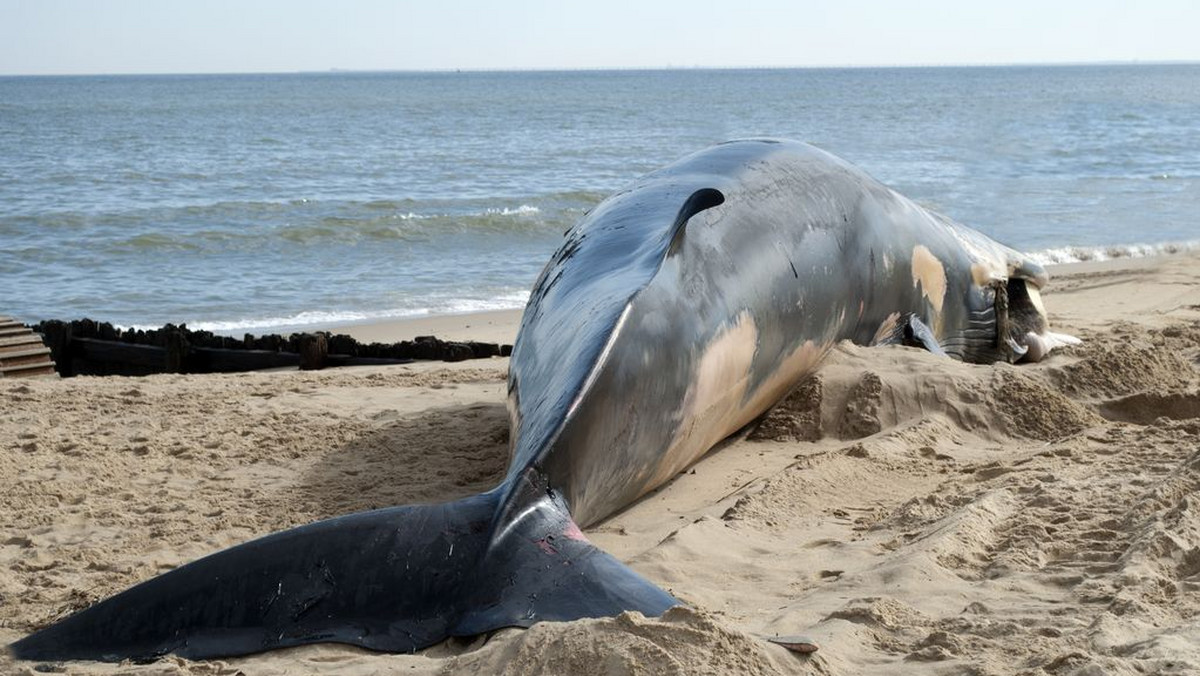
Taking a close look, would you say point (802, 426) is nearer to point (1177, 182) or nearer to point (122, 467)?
point (122, 467)

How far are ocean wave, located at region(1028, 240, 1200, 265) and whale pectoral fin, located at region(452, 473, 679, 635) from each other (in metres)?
15.8

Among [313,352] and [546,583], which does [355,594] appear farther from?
[313,352]

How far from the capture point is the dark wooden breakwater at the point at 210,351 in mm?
10195

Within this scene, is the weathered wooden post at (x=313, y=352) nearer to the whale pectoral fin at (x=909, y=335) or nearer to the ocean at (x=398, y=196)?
the ocean at (x=398, y=196)

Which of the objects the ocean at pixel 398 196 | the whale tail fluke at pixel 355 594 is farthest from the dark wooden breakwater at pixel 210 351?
the whale tail fluke at pixel 355 594

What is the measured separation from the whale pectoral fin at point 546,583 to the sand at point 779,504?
0.12 meters

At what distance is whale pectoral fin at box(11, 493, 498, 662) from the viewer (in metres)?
3.66

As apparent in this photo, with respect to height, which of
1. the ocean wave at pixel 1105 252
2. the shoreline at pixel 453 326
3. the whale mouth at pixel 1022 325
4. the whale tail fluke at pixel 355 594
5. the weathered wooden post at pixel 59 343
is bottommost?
the ocean wave at pixel 1105 252

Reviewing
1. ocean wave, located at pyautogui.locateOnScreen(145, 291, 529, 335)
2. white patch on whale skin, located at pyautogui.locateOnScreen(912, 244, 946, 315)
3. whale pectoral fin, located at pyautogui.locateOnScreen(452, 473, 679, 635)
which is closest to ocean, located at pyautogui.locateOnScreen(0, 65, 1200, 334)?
ocean wave, located at pyautogui.locateOnScreen(145, 291, 529, 335)

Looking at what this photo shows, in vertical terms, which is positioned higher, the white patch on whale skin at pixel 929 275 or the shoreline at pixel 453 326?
the white patch on whale skin at pixel 929 275

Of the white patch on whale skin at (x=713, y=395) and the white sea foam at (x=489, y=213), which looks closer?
the white patch on whale skin at (x=713, y=395)

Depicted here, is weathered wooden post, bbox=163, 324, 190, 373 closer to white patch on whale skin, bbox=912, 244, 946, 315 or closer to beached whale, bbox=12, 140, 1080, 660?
beached whale, bbox=12, 140, 1080, 660

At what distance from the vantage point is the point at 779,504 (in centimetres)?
533

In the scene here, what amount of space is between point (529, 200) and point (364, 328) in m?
13.9
